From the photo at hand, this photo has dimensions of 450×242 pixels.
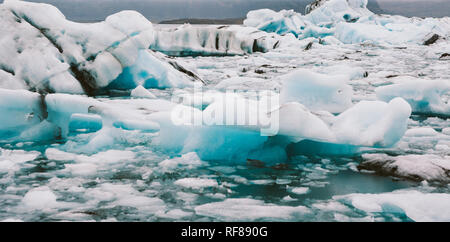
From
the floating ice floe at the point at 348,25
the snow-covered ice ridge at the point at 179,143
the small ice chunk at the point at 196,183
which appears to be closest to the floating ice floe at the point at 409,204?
the snow-covered ice ridge at the point at 179,143

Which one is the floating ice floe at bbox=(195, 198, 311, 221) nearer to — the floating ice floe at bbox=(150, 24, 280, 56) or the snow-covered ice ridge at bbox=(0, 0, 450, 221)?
the snow-covered ice ridge at bbox=(0, 0, 450, 221)

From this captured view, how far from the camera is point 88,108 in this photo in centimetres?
341

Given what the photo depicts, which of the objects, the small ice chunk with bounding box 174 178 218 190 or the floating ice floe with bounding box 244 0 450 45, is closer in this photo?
the small ice chunk with bounding box 174 178 218 190

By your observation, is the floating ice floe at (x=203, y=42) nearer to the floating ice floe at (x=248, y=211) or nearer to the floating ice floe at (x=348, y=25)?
the floating ice floe at (x=348, y=25)

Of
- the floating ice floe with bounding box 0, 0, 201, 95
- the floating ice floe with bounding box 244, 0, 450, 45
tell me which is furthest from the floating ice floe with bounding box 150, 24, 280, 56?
the floating ice floe with bounding box 244, 0, 450, 45

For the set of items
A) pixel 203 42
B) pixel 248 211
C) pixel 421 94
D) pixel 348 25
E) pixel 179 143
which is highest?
pixel 348 25

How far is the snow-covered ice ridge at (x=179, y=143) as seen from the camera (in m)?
2.13

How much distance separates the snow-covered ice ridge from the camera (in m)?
2.13

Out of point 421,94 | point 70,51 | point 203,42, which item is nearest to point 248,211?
point 421,94

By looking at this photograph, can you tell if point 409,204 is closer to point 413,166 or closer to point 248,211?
point 413,166

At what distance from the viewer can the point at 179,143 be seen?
3121mm

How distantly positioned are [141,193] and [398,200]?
1.41 metres

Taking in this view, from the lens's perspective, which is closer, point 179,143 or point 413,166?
point 413,166
